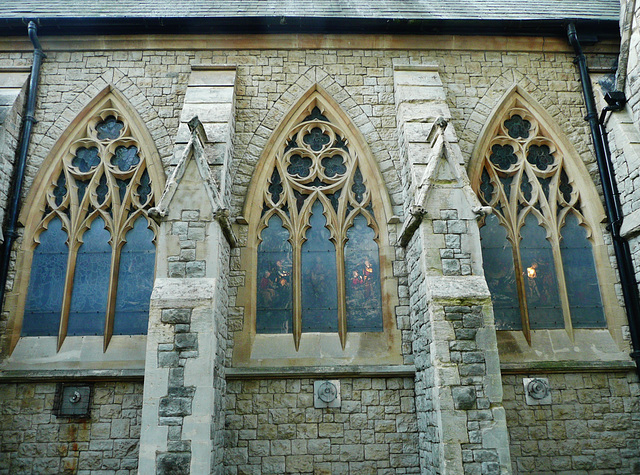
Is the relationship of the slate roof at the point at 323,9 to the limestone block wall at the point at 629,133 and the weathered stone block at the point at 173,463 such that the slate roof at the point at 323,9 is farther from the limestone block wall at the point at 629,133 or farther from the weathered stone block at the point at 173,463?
the weathered stone block at the point at 173,463

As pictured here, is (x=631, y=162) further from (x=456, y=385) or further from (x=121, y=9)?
(x=121, y=9)

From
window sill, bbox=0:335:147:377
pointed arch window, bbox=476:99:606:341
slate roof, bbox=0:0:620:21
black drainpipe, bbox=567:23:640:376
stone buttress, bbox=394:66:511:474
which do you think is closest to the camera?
stone buttress, bbox=394:66:511:474

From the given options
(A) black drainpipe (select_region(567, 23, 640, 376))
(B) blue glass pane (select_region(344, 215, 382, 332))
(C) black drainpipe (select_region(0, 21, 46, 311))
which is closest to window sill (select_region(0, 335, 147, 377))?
(C) black drainpipe (select_region(0, 21, 46, 311))

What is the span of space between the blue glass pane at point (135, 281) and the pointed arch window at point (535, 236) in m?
4.81

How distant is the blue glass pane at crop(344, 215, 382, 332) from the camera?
705 centimetres

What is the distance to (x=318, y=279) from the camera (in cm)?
725

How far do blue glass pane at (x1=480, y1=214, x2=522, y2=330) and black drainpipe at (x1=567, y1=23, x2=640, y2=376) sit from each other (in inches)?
57.6

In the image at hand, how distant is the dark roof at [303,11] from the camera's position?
8.01m

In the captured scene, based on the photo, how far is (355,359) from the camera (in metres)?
6.76

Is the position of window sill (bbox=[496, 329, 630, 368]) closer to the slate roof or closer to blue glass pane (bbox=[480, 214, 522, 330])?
blue glass pane (bbox=[480, 214, 522, 330])

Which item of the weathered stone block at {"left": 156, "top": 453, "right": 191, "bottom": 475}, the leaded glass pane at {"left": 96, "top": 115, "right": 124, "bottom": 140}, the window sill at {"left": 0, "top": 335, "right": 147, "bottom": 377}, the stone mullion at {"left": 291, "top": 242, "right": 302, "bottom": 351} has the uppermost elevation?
the leaded glass pane at {"left": 96, "top": 115, "right": 124, "bottom": 140}

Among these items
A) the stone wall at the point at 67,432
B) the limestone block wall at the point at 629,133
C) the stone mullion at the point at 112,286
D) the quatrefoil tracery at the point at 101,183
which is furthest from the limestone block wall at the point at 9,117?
the limestone block wall at the point at 629,133

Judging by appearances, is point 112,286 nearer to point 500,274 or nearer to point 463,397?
point 463,397

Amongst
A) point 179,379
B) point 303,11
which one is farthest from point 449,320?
point 303,11
